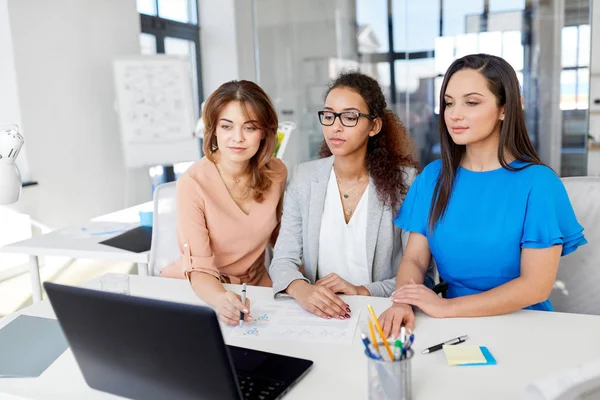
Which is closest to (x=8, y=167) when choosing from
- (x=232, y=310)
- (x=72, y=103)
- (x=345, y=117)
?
(x=232, y=310)

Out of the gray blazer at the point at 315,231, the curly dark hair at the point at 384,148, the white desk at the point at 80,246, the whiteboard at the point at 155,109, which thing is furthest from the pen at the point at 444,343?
the whiteboard at the point at 155,109

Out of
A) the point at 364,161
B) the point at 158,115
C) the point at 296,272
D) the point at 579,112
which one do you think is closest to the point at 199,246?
the point at 296,272

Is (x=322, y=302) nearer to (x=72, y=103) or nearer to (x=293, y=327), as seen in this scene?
(x=293, y=327)

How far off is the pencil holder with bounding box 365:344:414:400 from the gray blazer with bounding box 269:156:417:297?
79cm

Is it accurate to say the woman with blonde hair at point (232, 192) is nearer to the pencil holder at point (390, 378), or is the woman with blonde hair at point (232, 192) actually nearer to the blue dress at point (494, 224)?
the blue dress at point (494, 224)

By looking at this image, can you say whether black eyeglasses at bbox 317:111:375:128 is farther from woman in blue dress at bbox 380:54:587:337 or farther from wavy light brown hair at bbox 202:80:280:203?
woman in blue dress at bbox 380:54:587:337

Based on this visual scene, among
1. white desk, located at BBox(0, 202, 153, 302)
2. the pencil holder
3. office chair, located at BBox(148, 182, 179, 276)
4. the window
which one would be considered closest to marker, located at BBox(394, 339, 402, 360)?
the pencil holder

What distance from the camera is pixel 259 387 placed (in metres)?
1.07

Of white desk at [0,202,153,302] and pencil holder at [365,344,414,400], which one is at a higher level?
pencil holder at [365,344,414,400]

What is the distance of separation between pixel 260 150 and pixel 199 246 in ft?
1.34

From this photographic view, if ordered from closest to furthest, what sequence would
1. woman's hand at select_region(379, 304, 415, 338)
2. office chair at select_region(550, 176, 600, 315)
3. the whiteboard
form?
1. woman's hand at select_region(379, 304, 415, 338)
2. office chair at select_region(550, 176, 600, 315)
3. the whiteboard

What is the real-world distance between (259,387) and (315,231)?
88cm

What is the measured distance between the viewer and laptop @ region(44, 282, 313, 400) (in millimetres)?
867

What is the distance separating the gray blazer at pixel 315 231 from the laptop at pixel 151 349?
799 mm
